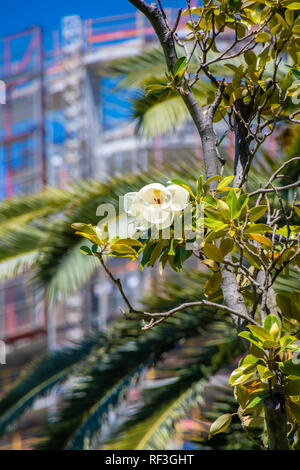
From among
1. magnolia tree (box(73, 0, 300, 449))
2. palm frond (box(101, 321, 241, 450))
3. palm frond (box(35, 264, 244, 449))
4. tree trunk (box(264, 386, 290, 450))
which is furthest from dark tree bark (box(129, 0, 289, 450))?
palm frond (box(35, 264, 244, 449))

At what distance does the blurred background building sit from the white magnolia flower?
14.8 ft

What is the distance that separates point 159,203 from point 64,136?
→ 645cm

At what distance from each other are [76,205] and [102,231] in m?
1.75

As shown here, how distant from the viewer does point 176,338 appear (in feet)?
8.39

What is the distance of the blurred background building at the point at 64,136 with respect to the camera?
595 cm

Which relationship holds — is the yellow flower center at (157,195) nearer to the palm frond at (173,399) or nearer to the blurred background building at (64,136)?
the palm frond at (173,399)

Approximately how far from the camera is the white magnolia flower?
2.68 feet

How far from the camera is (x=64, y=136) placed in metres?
7.02

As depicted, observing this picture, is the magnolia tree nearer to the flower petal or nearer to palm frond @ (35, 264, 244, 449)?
the flower petal

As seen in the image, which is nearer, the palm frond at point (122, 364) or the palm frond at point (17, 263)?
the palm frond at point (122, 364)

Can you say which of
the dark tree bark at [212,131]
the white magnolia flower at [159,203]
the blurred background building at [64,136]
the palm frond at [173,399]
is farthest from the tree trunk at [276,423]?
the blurred background building at [64,136]

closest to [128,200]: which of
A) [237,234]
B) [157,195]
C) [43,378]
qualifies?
[157,195]

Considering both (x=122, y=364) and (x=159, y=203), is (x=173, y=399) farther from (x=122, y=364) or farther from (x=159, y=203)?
(x=159, y=203)

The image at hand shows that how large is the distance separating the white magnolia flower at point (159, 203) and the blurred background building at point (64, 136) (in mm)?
4525
